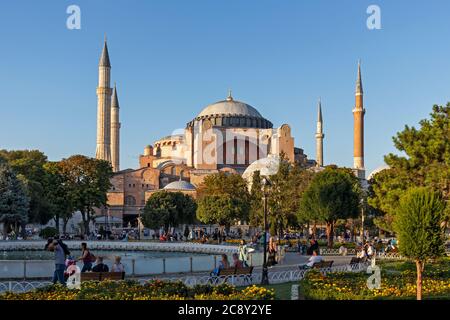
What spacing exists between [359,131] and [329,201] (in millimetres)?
37462

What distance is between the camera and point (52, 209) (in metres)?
37.2

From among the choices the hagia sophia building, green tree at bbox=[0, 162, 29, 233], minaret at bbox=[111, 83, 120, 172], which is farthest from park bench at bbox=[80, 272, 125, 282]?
minaret at bbox=[111, 83, 120, 172]

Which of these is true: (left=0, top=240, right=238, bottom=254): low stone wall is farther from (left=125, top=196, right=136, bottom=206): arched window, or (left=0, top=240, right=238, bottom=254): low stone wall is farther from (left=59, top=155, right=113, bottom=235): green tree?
(left=125, top=196, right=136, bottom=206): arched window

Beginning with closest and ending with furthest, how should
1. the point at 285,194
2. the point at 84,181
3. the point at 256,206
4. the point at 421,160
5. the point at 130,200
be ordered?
the point at 421,160 < the point at 285,194 < the point at 256,206 < the point at 84,181 < the point at 130,200

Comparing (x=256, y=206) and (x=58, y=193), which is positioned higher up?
(x=58, y=193)

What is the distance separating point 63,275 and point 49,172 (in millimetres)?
28080

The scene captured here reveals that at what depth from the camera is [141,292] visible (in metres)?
10.1

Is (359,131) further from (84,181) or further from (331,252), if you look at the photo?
(331,252)

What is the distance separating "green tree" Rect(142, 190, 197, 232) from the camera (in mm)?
36906

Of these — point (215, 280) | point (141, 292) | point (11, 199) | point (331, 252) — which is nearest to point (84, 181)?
point (11, 199)

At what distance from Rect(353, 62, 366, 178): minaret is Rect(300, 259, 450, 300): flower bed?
51.2 metres

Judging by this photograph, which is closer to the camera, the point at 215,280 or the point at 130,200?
the point at 215,280

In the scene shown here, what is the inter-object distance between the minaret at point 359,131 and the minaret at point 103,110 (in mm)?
26108
